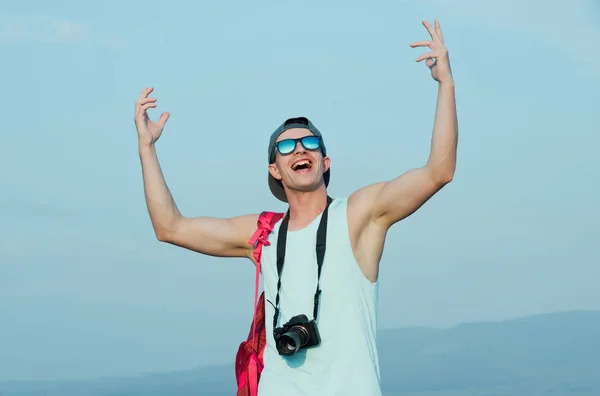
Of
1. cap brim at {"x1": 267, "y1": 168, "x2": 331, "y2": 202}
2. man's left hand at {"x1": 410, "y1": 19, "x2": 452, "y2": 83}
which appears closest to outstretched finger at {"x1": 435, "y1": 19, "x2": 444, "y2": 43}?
man's left hand at {"x1": 410, "y1": 19, "x2": 452, "y2": 83}

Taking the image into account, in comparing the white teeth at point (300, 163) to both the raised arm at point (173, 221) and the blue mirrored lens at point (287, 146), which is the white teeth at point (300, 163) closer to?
the blue mirrored lens at point (287, 146)

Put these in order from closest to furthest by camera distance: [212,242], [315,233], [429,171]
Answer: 1. [429,171]
2. [315,233]
3. [212,242]

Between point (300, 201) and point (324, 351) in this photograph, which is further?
point (300, 201)

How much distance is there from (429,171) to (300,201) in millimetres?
1027

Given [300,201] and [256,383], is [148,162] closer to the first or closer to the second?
[300,201]

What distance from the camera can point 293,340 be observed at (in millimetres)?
7152

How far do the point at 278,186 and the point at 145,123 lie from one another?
1.01 m

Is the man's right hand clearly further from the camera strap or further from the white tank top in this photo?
the white tank top

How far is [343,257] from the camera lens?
7332mm

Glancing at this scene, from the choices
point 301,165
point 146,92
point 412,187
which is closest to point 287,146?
point 301,165

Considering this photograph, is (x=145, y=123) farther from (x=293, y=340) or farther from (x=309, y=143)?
(x=293, y=340)

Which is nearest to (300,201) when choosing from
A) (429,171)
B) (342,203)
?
(342,203)

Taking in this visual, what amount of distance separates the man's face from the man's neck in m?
0.05

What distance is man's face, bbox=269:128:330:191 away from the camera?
7.57m
